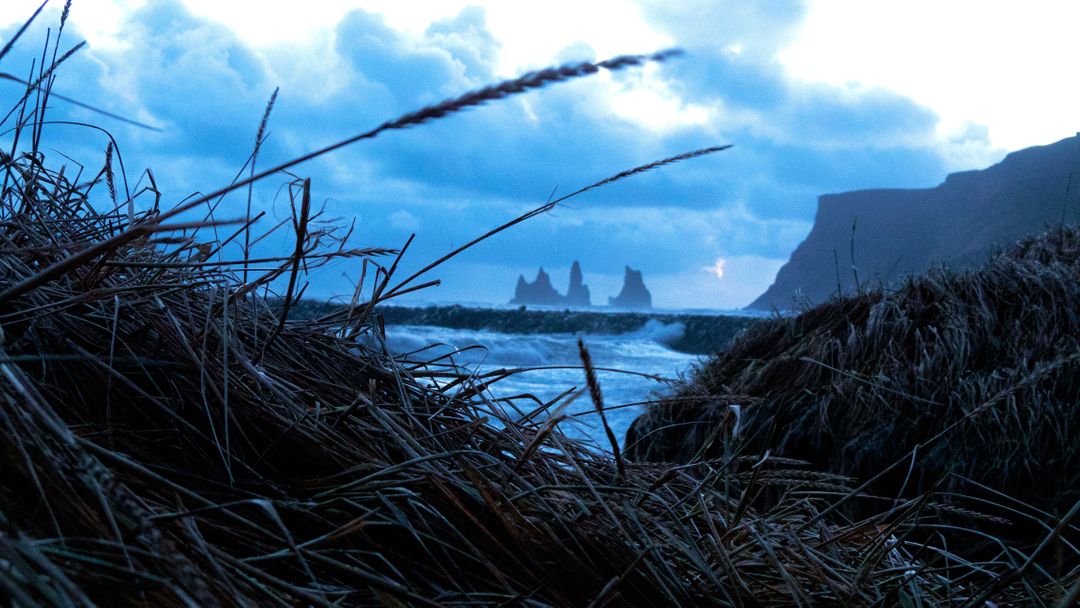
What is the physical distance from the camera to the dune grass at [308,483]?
503mm

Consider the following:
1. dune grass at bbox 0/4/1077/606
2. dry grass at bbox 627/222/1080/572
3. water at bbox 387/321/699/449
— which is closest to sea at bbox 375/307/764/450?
water at bbox 387/321/699/449

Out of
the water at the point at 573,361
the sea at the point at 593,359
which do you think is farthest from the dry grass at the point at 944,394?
the water at the point at 573,361

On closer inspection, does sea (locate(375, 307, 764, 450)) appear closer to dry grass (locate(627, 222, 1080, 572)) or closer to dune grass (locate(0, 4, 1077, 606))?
dry grass (locate(627, 222, 1080, 572))

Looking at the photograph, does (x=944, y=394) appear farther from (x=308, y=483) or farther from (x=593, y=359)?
(x=593, y=359)

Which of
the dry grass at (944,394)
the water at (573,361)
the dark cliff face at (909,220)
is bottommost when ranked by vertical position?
the water at (573,361)

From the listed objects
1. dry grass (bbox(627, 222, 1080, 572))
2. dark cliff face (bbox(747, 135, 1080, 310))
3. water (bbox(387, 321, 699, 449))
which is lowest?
water (bbox(387, 321, 699, 449))

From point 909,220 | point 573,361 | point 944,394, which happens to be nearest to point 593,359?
point 944,394

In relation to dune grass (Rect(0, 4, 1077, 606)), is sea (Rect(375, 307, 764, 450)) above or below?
below

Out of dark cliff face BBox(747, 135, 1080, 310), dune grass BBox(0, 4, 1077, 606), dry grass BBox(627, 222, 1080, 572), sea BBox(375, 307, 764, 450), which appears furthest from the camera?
dark cliff face BBox(747, 135, 1080, 310)

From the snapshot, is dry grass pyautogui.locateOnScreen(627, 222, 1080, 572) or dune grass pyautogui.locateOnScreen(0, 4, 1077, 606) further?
dry grass pyautogui.locateOnScreen(627, 222, 1080, 572)

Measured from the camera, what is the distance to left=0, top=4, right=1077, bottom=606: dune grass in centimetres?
50

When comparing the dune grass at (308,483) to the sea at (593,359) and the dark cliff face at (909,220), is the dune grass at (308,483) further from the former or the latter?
the dark cliff face at (909,220)

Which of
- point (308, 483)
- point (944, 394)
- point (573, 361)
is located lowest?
point (573, 361)

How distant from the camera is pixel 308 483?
0.69 metres
